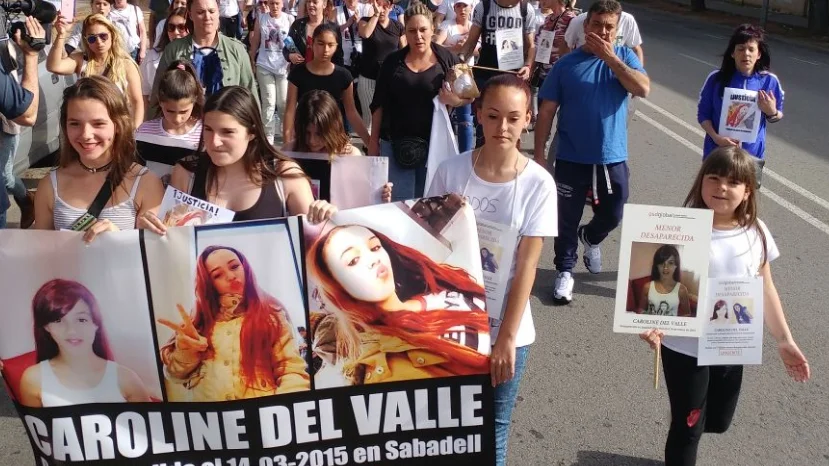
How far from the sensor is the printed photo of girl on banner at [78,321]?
2701mm

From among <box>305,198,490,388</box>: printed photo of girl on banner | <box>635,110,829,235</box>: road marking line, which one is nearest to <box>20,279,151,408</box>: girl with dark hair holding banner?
<box>305,198,490,388</box>: printed photo of girl on banner

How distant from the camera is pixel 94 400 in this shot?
2725 mm

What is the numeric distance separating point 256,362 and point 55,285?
72cm

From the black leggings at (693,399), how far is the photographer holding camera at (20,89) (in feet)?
11.5

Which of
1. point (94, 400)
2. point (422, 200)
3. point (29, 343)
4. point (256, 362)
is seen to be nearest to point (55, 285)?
point (29, 343)

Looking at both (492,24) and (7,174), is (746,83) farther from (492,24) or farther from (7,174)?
(7,174)

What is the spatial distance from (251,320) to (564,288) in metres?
2.93

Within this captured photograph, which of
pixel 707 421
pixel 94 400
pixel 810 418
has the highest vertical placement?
pixel 94 400

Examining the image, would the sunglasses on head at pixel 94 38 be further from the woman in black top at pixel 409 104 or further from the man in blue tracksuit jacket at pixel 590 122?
the man in blue tracksuit jacket at pixel 590 122

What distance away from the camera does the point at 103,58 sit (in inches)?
228

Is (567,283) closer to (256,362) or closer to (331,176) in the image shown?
(331,176)

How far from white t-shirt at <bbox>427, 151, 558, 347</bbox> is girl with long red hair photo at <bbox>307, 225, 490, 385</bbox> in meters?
0.19

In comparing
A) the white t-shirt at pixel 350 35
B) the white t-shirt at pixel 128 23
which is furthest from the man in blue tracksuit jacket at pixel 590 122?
the white t-shirt at pixel 128 23

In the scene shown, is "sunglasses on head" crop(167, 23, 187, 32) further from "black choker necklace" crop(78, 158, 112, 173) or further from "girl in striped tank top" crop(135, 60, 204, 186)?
"black choker necklace" crop(78, 158, 112, 173)
